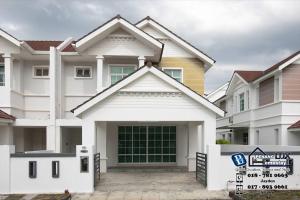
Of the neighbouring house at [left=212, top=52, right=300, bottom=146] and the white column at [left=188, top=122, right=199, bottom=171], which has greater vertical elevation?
the neighbouring house at [left=212, top=52, right=300, bottom=146]

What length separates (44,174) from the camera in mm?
14578

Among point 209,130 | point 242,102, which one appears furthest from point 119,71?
point 242,102

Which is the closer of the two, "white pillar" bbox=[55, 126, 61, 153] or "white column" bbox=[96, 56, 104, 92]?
"white pillar" bbox=[55, 126, 61, 153]

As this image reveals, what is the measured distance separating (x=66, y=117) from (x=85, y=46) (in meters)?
4.31

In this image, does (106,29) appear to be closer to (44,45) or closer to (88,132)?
(44,45)

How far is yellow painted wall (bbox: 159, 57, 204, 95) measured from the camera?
23.0 m

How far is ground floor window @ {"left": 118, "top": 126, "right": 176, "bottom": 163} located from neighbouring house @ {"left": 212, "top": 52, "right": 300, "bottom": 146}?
6.11 metres

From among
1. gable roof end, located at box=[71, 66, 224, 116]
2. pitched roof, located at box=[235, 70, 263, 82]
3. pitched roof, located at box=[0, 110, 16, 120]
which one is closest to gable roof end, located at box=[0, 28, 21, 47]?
pitched roof, located at box=[0, 110, 16, 120]

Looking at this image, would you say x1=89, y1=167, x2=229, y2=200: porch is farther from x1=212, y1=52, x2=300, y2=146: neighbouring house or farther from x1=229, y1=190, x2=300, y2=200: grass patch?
x1=212, y1=52, x2=300, y2=146: neighbouring house

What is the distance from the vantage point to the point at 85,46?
66.5 feet

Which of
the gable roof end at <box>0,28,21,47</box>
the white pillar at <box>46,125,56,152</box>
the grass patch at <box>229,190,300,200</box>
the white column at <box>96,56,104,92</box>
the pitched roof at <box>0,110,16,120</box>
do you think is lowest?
the grass patch at <box>229,190,300,200</box>

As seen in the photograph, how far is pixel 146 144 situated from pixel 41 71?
7.12 metres

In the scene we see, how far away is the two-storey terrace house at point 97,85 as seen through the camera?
1991 centimetres

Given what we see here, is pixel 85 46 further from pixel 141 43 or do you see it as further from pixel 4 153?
pixel 4 153
